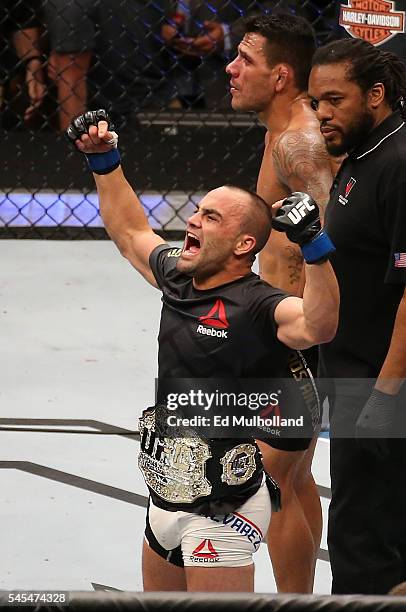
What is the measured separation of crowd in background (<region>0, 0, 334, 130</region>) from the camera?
6980 millimetres

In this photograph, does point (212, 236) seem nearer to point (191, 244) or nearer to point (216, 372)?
point (191, 244)

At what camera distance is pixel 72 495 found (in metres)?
3.83

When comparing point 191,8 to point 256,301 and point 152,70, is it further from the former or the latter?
point 256,301

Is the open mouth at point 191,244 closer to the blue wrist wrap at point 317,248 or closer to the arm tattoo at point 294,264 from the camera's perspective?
the blue wrist wrap at point 317,248

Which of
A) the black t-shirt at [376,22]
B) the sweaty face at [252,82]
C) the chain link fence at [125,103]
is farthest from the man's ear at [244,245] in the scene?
the chain link fence at [125,103]

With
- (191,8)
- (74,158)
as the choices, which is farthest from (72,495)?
(191,8)

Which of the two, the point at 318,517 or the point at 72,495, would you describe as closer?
the point at 318,517

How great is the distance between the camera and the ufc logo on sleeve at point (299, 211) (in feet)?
8.05

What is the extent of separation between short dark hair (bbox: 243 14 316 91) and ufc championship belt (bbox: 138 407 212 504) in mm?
1199

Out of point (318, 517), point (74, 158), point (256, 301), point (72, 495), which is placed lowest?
point (74, 158)

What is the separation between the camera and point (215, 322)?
2641 millimetres

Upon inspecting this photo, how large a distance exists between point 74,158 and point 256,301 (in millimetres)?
4669

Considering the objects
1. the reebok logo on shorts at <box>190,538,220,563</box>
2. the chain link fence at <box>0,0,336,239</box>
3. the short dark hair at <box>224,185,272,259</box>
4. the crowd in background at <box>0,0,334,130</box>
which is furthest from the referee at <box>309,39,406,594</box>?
the crowd in background at <box>0,0,334,130</box>

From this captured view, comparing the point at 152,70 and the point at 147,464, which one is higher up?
the point at 147,464
